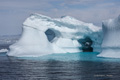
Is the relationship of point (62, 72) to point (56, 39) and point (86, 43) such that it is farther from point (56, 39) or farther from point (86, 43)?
point (86, 43)

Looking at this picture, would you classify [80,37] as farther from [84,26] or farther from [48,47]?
[48,47]

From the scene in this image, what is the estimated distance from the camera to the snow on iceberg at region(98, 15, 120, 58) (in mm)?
24633

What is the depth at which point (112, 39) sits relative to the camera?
2541 centimetres

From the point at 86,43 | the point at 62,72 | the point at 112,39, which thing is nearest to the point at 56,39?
the point at 86,43

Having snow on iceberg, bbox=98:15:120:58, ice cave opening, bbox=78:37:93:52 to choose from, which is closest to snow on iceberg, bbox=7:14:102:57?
ice cave opening, bbox=78:37:93:52

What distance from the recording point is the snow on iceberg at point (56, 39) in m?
30.5

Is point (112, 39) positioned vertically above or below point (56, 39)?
above

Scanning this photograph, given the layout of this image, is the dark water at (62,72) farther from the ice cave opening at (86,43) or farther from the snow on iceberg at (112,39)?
the ice cave opening at (86,43)

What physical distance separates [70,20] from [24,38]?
7.28 m

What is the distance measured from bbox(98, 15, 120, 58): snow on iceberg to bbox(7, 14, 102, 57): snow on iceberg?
775cm

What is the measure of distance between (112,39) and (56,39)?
1205 cm

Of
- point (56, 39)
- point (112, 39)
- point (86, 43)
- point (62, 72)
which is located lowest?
point (86, 43)

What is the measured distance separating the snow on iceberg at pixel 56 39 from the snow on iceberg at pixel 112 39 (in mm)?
7754

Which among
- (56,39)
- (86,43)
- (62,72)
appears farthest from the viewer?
(86,43)
